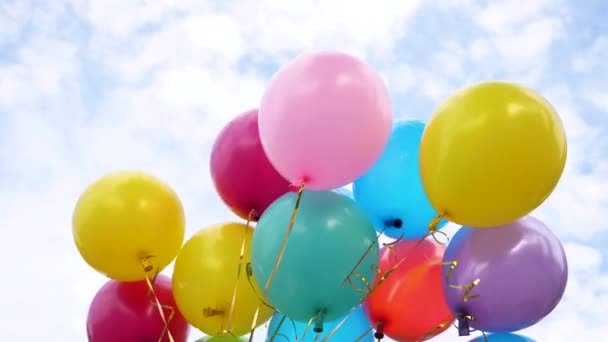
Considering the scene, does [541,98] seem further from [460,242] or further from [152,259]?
[152,259]

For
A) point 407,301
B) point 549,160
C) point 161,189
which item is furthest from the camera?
point 161,189

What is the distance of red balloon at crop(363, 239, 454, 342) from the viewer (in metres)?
2.75

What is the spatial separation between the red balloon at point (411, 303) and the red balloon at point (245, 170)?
1.83ft

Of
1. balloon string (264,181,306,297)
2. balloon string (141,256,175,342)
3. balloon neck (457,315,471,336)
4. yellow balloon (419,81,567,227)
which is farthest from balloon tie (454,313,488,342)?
balloon string (141,256,175,342)

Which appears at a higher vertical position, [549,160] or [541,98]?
[541,98]

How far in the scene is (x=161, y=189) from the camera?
117 inches

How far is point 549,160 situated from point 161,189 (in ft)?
5.01

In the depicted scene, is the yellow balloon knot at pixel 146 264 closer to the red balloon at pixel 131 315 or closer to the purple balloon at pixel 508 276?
the red balloon at pixel 131 315

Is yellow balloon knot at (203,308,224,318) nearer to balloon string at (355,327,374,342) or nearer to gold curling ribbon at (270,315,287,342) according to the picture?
gold curling ribbon at (270,315,287,342)

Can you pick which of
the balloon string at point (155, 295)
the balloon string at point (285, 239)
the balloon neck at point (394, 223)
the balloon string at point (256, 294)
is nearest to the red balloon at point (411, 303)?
the balloon neck at point (394, 223)

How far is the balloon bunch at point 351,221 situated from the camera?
2.33 m

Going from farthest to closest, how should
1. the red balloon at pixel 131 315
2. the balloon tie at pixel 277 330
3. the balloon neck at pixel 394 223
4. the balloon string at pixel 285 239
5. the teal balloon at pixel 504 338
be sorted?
1. the red balloon at pixel 131 315
2. the balloon neck at pixel 394 223
3. the balloon tie at pixel 277 330
4. the teal balloon at pixel 504 338
5. the balloon string at pixel 285 239

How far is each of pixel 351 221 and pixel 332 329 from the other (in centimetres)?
59

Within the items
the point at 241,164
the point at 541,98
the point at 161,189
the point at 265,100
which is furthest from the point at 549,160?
the point at 161,189
